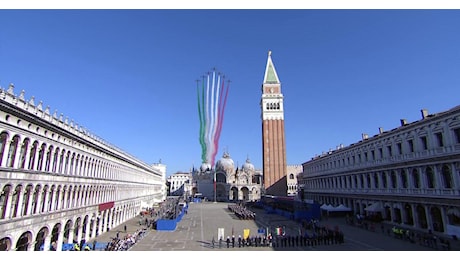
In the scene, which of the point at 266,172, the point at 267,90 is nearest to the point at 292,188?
the point at 266,172

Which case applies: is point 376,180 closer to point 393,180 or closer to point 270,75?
point 393,180

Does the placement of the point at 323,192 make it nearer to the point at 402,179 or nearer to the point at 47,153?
the point at 402,179

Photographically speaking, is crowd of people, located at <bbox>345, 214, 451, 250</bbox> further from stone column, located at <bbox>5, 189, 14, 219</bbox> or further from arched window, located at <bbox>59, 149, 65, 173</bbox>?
arched window, located at <bbox>59, 149, 65, 173</bbox>

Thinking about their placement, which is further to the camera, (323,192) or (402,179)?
(323,192)

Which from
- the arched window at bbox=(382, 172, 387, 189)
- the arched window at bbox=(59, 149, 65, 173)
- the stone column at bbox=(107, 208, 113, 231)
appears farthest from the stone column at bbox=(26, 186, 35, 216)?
the arched window at bbox=(382, 172, 387, 189)

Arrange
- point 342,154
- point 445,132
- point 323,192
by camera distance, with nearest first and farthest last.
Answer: point 445,132 < point 342,154 < point 323,192
